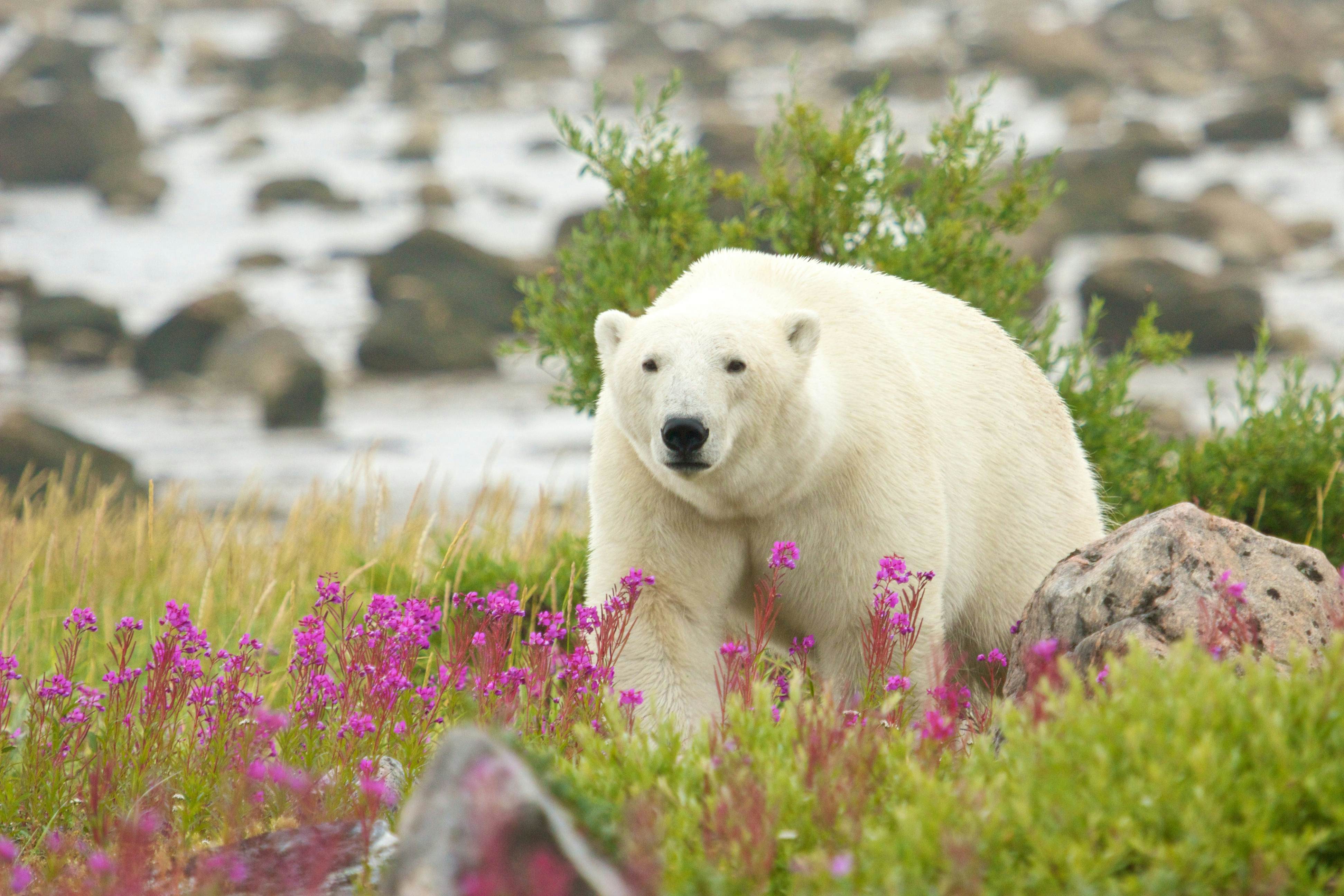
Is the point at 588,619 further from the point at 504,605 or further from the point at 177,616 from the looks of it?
the point at 177,616

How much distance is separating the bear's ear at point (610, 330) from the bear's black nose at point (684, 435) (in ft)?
1.86

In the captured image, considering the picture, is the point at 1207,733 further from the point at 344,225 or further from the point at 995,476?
the point at 344,225

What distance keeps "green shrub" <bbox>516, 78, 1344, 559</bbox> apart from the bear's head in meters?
2.25

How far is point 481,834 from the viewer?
1887mm

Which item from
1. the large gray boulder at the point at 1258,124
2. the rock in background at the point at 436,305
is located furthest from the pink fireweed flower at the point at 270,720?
the large gray boulder at the point at 1258,124

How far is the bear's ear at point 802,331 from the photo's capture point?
12.9 ft

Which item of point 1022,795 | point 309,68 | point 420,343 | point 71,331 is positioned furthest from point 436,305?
point 309,68

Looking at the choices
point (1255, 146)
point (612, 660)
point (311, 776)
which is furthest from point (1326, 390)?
point (1255, 146)

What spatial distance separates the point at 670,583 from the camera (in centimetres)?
393

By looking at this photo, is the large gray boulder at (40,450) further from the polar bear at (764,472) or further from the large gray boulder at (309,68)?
the large gray boulder at (309,68)

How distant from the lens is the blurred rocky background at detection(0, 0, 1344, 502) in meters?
19.2

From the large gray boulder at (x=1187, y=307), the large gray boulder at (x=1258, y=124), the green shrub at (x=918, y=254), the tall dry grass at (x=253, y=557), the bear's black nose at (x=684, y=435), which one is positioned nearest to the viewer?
the bear's black nose at (x=684, y=435)

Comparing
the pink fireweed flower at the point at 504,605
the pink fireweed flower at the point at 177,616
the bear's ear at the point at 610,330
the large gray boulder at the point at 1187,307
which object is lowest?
the pink fireweed flower at the point at 177,616

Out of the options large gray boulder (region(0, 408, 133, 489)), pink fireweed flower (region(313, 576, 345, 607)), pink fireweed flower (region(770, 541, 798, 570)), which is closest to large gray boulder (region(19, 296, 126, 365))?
large gray boulder (region(0, 408, 133, 489))
